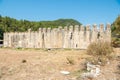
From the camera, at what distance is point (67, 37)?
87.7ft

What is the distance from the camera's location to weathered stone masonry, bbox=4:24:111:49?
79.4 ft

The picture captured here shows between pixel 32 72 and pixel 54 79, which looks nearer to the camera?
pixel 54 79

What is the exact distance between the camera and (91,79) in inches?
436

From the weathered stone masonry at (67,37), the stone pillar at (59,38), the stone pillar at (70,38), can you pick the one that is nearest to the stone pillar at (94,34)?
the weathered stone masonry at (67,37)

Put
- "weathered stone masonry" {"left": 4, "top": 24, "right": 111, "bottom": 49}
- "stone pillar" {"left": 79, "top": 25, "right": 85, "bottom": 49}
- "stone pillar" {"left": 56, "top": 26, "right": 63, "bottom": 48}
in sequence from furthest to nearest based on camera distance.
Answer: "stone pillar" {"left": 56, "top": 26, "right": 63, "bottom": 48}
"stone pillar" {"left": 79, "top": 25, "right": 85, "bottom": 49}
"weathered stone masonry" {"left": 4, "top": 24, "right": 111, "bottom": 49}

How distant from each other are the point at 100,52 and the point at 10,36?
25446 mm

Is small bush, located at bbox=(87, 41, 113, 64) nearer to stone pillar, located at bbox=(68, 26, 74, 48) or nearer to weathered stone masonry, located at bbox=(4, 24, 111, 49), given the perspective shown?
weathered stone masonry, located at bbox=(4, 24, 111, 49)

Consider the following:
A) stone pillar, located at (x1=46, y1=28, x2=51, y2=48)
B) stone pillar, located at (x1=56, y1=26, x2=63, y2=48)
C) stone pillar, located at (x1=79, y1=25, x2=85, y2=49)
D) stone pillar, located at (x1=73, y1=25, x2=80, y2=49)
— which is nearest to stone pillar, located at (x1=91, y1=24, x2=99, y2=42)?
stone pillar, located at (x1=79, y1=25, x2=85, y2=49)

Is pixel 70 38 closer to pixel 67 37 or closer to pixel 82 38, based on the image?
pixel 67 37

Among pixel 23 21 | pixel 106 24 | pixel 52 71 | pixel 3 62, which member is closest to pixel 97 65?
pixel 52 71

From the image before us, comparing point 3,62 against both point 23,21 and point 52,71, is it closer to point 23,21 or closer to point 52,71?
point 52,71

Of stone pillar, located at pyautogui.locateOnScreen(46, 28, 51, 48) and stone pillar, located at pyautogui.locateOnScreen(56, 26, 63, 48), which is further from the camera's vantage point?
stone pillar, located at pyautogui.locateOnScreen(46, 28, 51, 48)

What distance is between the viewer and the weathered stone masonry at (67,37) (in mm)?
24188

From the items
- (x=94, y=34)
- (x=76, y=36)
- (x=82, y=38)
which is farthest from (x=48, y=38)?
(x=94, y=34)
